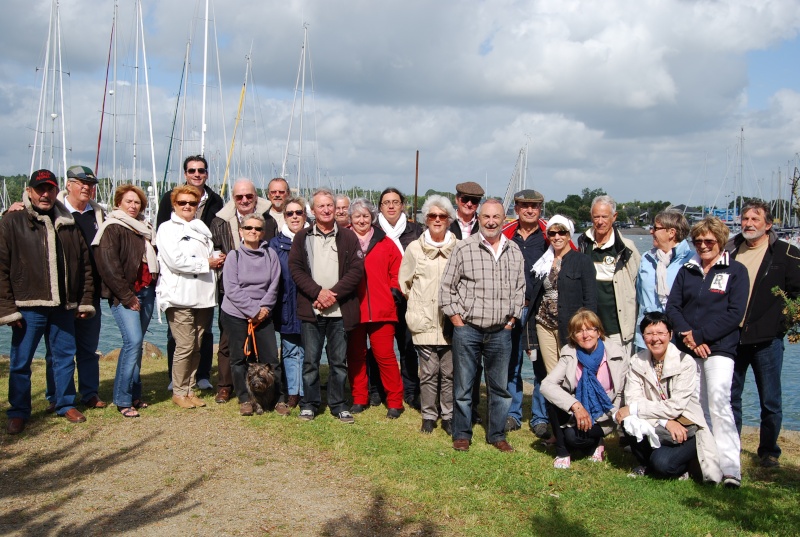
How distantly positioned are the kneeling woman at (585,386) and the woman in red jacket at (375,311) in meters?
1.96

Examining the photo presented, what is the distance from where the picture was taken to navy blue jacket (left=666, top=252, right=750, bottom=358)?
607 centimetres

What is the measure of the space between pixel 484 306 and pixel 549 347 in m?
0.99

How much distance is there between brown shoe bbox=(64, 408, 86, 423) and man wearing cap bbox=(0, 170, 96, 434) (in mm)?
10

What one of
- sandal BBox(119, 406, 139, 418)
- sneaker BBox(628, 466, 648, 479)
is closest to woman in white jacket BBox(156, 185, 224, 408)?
sandal BBox(119, 406, 139, 418)

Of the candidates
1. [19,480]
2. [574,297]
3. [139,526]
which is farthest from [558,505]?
[19,480]

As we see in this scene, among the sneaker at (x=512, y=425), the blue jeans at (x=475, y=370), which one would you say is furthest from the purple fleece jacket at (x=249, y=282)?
the sneaker at (x=512, y=425)

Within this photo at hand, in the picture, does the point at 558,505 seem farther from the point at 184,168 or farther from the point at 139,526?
the point at 184,168

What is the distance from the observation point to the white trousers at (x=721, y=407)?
19.5ft

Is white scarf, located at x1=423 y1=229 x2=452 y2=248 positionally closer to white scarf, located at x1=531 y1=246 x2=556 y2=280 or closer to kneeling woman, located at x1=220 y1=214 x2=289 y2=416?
white scarf, located at x1=531 y1=246 x2=556 y2=280

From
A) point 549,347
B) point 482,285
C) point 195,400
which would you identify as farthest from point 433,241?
point 195,400

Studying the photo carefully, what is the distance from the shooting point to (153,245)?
7676 mm

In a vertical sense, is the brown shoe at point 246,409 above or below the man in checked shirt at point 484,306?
below

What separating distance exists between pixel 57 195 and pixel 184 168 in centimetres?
165

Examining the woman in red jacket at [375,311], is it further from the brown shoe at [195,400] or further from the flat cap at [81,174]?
the flat cap at [81,174]
